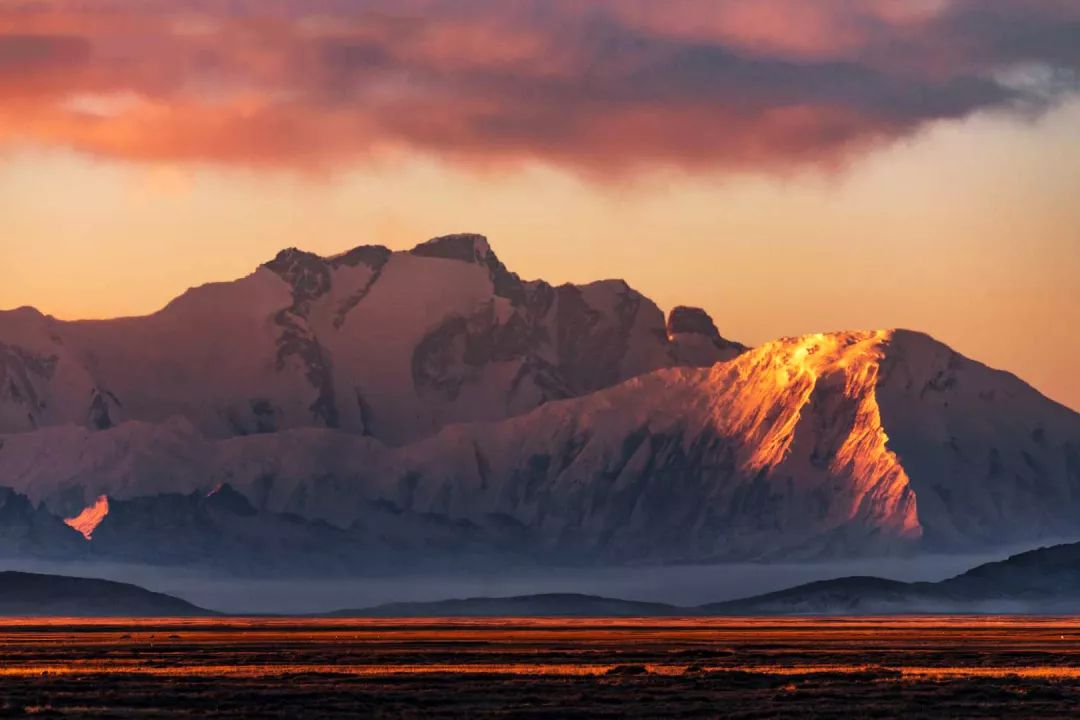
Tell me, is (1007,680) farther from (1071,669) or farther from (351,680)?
(351,680)

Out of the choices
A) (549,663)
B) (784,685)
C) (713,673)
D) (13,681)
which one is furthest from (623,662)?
(13,681)

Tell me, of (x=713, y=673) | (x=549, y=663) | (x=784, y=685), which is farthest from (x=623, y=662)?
(x=784, y=685)

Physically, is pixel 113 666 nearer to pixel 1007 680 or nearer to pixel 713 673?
pixel 713 673

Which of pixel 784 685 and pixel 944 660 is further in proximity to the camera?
pixel 944 660

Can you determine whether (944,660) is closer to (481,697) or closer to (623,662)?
(623,662)

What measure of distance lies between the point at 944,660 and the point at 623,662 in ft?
86.7

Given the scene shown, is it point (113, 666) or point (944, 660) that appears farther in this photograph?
point (944, 660)

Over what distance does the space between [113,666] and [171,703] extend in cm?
4460

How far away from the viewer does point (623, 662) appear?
18938cm

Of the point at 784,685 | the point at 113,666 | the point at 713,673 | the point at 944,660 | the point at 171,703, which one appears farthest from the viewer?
the point at 944,660

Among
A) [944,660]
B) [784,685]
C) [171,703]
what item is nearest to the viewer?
[171,703]

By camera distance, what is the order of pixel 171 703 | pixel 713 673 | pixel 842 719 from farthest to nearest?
pixel 713 673 < pixel 171 703 < pixel 842 719

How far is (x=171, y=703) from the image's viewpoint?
457 feet

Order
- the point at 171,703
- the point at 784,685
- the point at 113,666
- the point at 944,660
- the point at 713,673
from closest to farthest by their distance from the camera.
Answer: the point at 171,703
the point at 784,685
the point at 713,673
the point at 113,666
the point at 944,660
